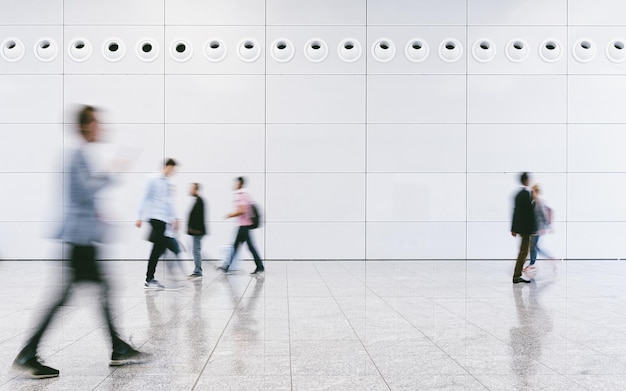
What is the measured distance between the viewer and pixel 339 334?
5.44 m

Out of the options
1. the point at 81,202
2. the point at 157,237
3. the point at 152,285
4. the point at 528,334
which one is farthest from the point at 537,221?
the point at 81,202

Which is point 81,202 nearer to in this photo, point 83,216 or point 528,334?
point 83,216

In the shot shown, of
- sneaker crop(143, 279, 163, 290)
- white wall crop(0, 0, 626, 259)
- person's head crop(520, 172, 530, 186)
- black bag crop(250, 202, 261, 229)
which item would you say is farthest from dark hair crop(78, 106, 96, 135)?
white wall crop(0, 0, 626, 259)

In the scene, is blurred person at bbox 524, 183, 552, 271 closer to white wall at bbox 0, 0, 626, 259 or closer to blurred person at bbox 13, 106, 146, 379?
white wall at bbox 0, 0, 626, 259

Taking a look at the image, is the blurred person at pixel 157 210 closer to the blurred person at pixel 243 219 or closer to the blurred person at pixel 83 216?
the blurred person at pixel 243 219

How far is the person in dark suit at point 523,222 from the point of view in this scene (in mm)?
9102

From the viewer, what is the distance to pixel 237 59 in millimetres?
13297

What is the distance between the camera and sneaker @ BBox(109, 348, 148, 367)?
4.37 meters

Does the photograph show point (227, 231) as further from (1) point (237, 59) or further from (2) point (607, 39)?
(2) point (607, 39)

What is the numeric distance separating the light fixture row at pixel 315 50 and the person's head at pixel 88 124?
9324mm

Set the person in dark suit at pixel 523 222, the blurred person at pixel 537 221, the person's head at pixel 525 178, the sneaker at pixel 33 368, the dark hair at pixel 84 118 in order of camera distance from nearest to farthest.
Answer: the sneaker at pixel 33 368
the dark hair at pixel 84 118
the person in dark suit at pixel 523 222
the person's head at pixel 525 178
the blurred person at pixel 537 221

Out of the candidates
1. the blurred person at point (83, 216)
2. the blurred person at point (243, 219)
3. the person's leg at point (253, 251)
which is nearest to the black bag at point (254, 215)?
the blurred person at point (243, 219)

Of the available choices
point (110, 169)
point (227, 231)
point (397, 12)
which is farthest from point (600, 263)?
point (110, 169)

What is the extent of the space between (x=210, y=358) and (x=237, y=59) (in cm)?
1006
